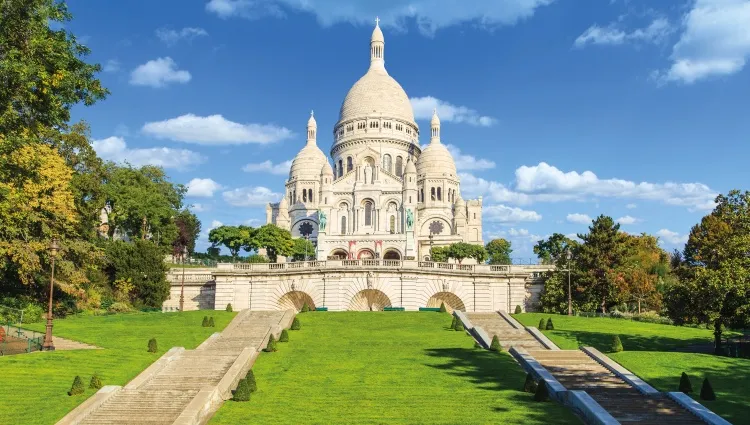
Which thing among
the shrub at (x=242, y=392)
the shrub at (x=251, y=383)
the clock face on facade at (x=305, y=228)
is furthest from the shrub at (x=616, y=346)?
the clock face on facade at (x=305, y=228)

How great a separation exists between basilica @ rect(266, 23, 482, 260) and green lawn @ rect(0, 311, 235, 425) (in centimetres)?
5924

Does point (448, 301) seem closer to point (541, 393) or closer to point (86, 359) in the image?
point (86, 359)

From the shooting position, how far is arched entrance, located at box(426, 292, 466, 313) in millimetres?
55875

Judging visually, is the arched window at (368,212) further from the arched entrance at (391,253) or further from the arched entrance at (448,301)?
the arched entrance at (448,301)

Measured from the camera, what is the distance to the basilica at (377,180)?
105m

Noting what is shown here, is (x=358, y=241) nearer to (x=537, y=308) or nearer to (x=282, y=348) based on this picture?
(x=537, y=308)

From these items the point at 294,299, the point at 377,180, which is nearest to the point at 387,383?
the point at 294,299

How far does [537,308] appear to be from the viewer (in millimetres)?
58312

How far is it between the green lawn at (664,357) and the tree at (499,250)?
5470 cm

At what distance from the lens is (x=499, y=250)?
4296 inches

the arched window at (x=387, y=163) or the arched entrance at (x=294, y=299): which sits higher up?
the arched window at (x=387, y=163)

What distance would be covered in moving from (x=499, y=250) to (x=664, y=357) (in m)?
A: 77.9

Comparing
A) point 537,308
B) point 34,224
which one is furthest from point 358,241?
point 34,224

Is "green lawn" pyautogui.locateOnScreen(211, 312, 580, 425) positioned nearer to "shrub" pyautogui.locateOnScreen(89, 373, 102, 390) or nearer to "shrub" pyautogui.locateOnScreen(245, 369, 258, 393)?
"shrub" pyautogui.locateOnScreen(245, 369, 258, 393)
